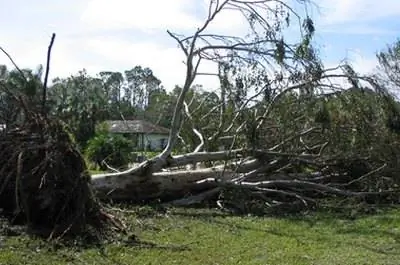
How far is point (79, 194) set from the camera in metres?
8.74

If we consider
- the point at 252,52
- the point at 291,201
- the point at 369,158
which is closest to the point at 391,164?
the point at 369,158

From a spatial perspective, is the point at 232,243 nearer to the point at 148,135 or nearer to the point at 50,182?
the point at 50,182

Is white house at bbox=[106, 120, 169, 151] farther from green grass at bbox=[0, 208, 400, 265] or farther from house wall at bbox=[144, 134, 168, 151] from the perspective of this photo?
green grass at bbox=[0, 208, 400, 265]

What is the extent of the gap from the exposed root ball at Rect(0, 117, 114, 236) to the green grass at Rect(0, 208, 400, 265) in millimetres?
716

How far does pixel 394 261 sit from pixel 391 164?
6.00 meters

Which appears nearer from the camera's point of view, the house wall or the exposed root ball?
the exposed root ball

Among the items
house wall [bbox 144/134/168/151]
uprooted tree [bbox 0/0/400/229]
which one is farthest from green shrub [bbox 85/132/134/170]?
uprooted tree [bbox 0/0/400/229]

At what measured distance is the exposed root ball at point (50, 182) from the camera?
8.68 metres

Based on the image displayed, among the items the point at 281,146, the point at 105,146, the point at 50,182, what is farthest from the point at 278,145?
the point at 105,146

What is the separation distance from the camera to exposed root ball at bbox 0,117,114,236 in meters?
8.68

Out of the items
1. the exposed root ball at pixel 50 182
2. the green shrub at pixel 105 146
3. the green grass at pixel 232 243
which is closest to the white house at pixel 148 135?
the green shrub at pixel 105 146

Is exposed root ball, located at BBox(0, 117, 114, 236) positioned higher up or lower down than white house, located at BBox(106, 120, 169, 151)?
lower down

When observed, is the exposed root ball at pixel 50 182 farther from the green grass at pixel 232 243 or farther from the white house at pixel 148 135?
the white house at pixel 148 135

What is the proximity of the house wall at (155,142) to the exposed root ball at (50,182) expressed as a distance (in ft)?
22.4
